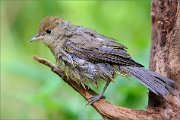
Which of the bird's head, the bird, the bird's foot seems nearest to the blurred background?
the bird's head

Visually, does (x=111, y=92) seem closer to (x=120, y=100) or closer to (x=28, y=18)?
(x=120, y=100)

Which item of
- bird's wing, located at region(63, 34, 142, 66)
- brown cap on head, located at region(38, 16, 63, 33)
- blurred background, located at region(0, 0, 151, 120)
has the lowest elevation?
blurred background, located at region(0, 0, 151, 120)

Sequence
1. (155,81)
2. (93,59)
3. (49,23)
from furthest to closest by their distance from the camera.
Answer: (49,23) < (93,59) < (155,81)

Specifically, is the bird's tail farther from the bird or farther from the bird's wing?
the bird's wing

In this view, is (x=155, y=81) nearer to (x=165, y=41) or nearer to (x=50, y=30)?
(x=165, y=41)

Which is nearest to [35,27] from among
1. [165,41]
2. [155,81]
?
[165,41]
